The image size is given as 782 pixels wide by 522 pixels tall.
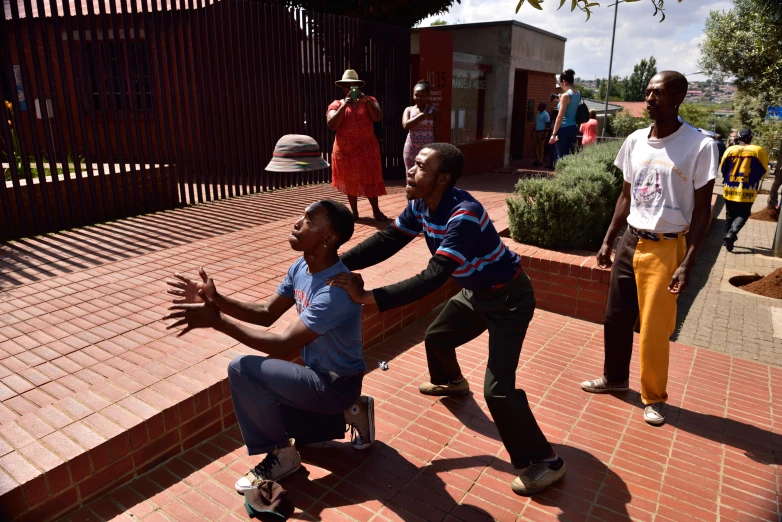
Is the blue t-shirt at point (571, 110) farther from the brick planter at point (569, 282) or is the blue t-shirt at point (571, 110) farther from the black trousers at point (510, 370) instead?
the black trousers at point (510, 370)

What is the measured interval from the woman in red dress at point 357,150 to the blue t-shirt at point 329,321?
4.15 metres

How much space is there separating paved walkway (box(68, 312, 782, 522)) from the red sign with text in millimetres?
8784

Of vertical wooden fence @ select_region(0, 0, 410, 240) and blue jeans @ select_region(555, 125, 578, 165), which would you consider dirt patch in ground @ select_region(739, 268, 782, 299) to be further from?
vertical wooden fence @ select_region(0, 0, 410, 240)

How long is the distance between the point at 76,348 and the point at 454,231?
262 cm

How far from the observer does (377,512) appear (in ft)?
8.48

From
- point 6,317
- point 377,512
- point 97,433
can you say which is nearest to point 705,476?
point 377,512

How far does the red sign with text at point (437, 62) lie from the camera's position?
11.4 metres

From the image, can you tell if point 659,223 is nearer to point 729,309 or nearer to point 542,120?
point 729,309

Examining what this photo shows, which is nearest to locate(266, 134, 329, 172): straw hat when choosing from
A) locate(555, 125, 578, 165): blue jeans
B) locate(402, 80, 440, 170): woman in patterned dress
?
locate(402, 80, 440, 170): woman in patterned dress

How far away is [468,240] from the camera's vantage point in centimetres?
258

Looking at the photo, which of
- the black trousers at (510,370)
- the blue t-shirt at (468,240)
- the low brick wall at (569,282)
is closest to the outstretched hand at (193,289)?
the blue t-shirt at (468,240)

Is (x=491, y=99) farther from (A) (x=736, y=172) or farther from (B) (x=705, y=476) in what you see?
(B) (x=705, y=476)

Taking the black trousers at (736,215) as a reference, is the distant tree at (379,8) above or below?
above

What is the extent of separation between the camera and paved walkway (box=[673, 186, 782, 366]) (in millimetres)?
5008
